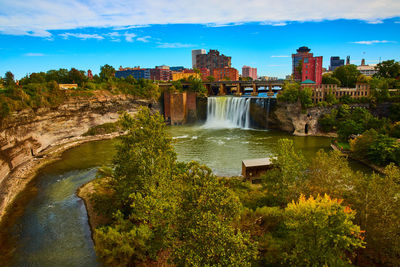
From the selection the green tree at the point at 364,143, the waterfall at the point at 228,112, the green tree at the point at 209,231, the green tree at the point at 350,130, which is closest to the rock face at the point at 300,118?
the waterfall at the point at 228,112

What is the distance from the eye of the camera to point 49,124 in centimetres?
4319

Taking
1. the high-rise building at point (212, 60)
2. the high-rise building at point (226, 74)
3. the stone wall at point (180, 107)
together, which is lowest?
the stone wall at point (180, 107)

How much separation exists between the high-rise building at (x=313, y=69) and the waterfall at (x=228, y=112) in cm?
1765

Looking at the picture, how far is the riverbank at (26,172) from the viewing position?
24.7 metres

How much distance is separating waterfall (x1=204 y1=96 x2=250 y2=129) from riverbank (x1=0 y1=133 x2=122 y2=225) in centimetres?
2771

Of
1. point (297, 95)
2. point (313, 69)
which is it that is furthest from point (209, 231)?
point (313, 69)

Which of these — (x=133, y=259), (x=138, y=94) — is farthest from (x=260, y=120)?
(x=133, y=259)

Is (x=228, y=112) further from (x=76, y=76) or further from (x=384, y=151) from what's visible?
(x=384, y=151)

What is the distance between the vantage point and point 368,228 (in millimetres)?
13484

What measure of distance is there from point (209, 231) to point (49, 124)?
41780mm

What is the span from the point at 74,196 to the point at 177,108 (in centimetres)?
4287

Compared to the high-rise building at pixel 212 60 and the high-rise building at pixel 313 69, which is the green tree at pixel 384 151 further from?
the high-rise building at pixel 212 60

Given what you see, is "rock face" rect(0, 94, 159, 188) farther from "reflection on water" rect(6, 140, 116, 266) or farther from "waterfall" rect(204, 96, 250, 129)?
"waterfall" rect(204, 96, 250, 129)

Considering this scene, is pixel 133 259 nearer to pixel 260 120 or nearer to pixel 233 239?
pixel 233 239
